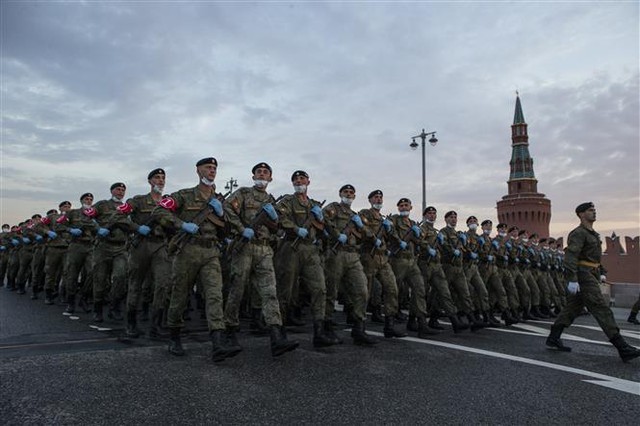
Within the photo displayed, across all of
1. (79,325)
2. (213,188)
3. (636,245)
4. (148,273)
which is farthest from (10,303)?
(636,245)

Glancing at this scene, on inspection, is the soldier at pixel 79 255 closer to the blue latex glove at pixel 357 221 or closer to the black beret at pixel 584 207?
the blue latex glove at pixel 357 221

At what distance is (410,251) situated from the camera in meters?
8.17

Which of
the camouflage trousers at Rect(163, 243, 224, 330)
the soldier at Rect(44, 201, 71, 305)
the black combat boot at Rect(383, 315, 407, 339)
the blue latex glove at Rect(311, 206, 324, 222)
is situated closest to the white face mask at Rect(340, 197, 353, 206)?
the blue latex glove at Rect(311, 206, 324, 222)

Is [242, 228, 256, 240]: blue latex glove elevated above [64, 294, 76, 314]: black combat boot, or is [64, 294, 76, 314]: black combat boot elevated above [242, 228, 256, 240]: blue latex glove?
[242, 228, 256, 240]: blue latex glove

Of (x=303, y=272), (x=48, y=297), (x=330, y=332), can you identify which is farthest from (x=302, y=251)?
(x=48, y=297)

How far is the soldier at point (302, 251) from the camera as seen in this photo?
6.32m

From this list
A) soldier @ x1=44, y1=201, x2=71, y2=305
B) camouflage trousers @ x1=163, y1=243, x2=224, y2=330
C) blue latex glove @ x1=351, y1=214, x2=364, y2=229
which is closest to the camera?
camouflage trousers @ x1=163, y1=243, x2=224, y2=330

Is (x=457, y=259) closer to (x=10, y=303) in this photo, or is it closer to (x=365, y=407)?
(x=365, y=407)

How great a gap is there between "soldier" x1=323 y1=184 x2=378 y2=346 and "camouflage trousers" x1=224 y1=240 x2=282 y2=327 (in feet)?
4.63

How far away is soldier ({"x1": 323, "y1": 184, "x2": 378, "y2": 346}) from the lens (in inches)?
260

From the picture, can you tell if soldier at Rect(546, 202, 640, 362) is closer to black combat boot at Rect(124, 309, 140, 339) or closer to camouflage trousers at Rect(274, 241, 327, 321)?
camouflage trousers at Rect(274, 241, 327, 321)

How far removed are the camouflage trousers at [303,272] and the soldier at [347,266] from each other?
1.59ft

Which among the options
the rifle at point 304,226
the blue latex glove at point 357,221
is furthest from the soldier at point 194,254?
the blue latex glove at point 357,221

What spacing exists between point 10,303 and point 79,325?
4.67 m
